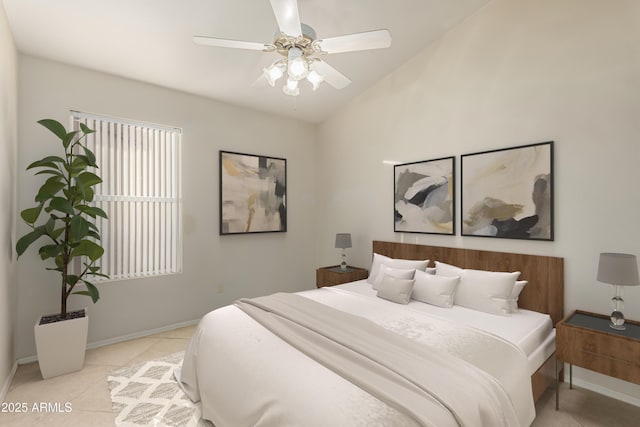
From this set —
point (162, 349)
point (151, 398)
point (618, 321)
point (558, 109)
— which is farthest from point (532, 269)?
point (162, 349)

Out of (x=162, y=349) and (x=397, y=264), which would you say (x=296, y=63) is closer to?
(x=397, y=264)

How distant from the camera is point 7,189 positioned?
2.48 meters

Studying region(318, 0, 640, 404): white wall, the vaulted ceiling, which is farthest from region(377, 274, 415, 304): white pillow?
the vaulted ceiling

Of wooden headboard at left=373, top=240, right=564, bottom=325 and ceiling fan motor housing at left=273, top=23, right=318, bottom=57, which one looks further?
wooden headboard at left=373, top=240, right=564, bottom=325

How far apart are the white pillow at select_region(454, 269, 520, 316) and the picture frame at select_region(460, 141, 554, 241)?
0.48 meters

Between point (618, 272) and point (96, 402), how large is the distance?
3807 millimetres

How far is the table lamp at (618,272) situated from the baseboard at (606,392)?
64 centimetres

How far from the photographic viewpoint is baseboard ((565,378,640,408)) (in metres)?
2.30

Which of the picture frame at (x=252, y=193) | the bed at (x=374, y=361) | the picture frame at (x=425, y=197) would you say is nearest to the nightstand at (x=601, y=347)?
the bed at (x=374, y=361)

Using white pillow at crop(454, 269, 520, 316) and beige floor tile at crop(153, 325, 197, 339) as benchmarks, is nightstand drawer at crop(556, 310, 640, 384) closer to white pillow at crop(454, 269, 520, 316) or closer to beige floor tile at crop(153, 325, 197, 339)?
white pillow at crop(454, 269, 520, 316)

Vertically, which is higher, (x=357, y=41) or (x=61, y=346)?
(x=357, y=41)

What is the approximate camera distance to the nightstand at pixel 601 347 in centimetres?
193

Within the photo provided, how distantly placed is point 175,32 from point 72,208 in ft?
5.90

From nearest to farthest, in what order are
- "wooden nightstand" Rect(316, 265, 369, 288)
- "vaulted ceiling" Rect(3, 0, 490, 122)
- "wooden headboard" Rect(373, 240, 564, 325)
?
"vaulted ceiling" Rect(3, 0, 490, 122) → "wooden headboard" Rect(373, 240, 564, 325) → "wooden nightstand" Rect(316, 265, 369, 288)
